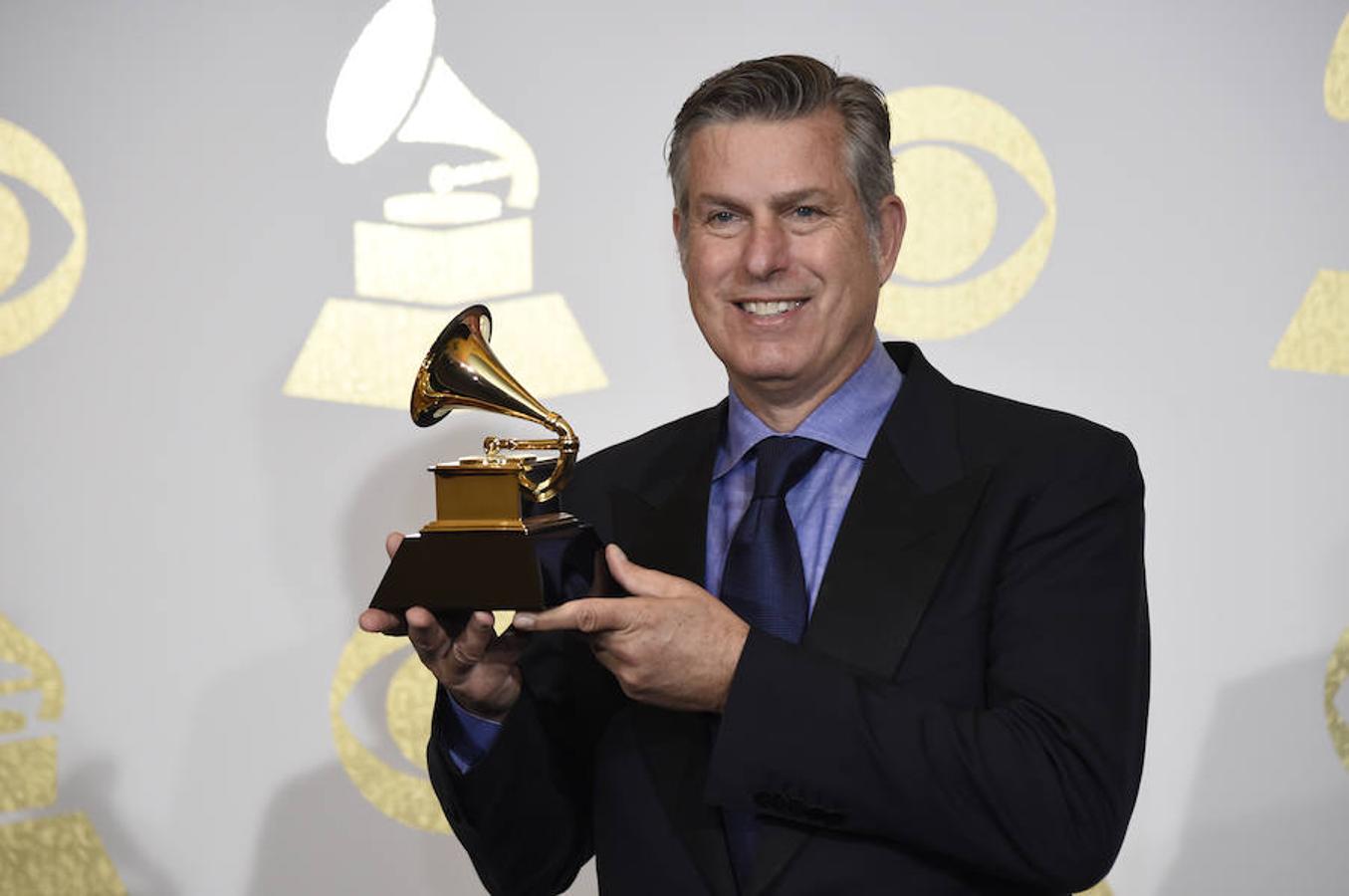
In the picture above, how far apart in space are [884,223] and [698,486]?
0.41 metres

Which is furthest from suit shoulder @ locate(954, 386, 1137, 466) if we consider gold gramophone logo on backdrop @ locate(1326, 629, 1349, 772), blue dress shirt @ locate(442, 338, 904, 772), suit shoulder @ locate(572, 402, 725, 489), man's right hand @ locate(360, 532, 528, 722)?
gold gramophone logo on backdrop @ locate(1326, 629, 1349, 772)

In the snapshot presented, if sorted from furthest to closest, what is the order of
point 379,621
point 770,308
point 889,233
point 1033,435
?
point 889,233, point 770,308, point 1033,435, point 379,621

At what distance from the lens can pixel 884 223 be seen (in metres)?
1.88

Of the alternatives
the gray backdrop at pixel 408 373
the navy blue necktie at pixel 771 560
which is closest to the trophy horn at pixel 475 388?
the navy blue necktie at pixel 771 560

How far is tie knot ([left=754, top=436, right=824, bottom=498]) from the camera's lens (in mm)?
1711

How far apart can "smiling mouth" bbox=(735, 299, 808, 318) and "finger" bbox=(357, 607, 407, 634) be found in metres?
0.55

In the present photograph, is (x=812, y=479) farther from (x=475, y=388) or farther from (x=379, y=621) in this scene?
(x=379, y=621)

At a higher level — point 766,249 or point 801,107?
point 801,107

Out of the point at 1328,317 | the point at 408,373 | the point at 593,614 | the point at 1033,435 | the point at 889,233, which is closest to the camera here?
the point at 593,614

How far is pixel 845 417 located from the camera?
1771 millimetres

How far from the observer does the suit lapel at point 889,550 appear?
1.55m

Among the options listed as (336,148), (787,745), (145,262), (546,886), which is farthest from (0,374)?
(787,745)

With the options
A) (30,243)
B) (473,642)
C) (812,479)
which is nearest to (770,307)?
(812,479)

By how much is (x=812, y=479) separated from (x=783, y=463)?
1.6 inches
